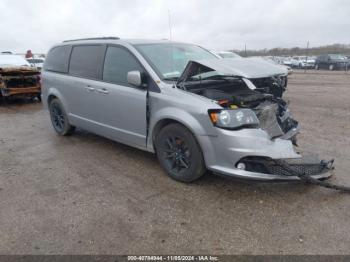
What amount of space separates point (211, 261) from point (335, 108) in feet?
25.3

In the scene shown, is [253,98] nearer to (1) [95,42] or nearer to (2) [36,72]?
(1) [95,42]

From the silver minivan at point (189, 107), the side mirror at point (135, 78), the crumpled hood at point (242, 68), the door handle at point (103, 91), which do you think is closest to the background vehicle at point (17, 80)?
the silver minivan at point (189, 107)

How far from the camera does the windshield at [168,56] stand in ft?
13.9

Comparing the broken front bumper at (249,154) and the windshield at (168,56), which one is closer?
the broken front bumper at (249,154)

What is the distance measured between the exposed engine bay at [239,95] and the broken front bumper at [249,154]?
0.92 feet

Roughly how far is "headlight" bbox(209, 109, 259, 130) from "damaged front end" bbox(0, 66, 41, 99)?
8.94m

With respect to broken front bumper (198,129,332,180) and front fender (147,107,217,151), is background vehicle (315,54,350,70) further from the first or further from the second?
front fender (147,107,217,151)

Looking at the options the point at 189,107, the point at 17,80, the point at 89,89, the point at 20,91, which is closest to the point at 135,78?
the point at 189,107

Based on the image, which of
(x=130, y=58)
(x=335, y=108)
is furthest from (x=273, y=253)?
(x=335, y=108)

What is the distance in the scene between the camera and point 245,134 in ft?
11.0

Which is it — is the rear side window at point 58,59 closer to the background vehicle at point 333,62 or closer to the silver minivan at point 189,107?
the silver minivan at point 189,107

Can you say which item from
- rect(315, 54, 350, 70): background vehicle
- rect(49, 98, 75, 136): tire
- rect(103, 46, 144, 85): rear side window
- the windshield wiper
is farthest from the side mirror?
rect(315, 54, 350, 70): background vehicle

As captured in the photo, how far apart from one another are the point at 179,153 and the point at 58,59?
3457 mm

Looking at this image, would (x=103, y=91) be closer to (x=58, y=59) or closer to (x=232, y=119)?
(x=58, y=59)
